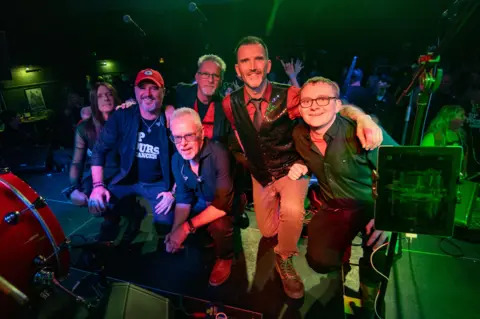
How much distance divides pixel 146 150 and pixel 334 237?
1979mm

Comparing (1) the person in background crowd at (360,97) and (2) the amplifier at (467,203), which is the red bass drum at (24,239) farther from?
(1) the person in background crowd at (360,97)

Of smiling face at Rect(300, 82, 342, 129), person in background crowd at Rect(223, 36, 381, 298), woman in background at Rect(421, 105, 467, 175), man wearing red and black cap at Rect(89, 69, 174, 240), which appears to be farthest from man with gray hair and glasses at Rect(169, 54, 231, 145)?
woman in background at Rect(421, 105, 467, 175)

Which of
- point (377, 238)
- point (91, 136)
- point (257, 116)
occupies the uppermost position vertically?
point (257, 116)

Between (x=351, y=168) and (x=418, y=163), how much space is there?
71cm

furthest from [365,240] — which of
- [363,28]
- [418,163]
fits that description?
[363,28]

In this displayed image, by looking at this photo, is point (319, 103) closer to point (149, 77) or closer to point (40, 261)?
point (149, 77)

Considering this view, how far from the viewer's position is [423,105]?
140 centimetres

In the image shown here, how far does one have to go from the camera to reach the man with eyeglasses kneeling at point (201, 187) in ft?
7.52

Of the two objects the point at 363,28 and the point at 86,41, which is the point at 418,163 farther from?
the point at 86,41

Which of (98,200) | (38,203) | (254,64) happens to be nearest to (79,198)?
(98,200)

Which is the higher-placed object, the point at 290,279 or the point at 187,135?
the point at 187,135

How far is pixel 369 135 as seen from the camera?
6.07ft

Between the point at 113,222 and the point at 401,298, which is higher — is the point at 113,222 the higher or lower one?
the higher one

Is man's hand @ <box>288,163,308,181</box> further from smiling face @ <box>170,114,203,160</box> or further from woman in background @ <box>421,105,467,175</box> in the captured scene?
woman in background @ <box>421,105,467,175</box>
